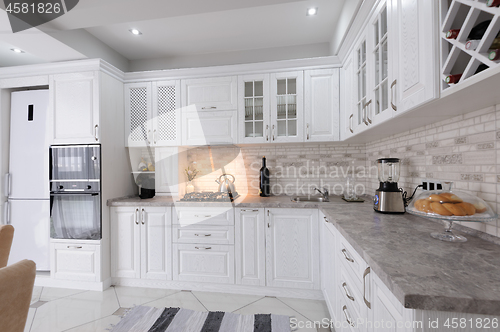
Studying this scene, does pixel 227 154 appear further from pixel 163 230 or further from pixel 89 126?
pixel 89 126

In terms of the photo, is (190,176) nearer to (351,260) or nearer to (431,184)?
(351,260)

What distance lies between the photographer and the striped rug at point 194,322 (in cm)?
188

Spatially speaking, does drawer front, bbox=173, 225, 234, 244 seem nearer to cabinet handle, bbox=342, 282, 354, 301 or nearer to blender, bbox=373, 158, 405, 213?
cabinet handle, bbox=342, 282, 354, 301

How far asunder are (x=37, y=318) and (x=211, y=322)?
1502 millimetres

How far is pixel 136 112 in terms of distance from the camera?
9.50ft

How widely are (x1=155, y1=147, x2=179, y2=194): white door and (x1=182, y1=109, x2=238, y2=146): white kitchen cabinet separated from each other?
0.92 feet

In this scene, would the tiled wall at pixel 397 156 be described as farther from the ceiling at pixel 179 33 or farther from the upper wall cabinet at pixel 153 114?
the ceiling at pixel 179 33

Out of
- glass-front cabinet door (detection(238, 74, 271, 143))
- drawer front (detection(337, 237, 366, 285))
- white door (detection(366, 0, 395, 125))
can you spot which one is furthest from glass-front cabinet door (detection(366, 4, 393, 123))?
glass-front cabinet door (detection(238, 74, 271, 143))

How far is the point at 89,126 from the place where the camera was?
2.54 metres

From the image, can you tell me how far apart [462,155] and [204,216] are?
208 centimetres

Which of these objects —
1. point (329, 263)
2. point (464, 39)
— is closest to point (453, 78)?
point (464, 39)

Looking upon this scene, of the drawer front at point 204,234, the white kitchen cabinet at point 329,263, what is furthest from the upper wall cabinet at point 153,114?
the white kitchen cabinet at point 329,263

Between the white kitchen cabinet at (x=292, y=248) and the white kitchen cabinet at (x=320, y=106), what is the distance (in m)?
0.83

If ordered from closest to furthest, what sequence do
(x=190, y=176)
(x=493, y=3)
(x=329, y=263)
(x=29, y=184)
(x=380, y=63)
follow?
1. (x=493, y=3)
2. (x=380, y=63)
3. (x=329, y=263)
4. (x=29, y=184)
5. (x=190, y=176)
